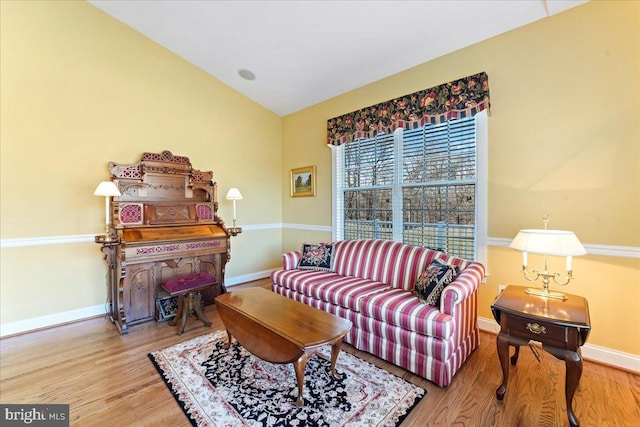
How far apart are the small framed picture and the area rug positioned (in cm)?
267

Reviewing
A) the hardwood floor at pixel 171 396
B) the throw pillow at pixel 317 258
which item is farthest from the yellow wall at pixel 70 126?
the throw pillow at pixel 317 258

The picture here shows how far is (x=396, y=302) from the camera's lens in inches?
92.0

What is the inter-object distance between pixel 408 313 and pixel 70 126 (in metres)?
4.06

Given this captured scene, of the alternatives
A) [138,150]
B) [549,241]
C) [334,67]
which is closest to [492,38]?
[334,67]

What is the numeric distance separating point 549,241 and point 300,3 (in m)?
2.94

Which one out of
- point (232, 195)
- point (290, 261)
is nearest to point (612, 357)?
point (290, 261)

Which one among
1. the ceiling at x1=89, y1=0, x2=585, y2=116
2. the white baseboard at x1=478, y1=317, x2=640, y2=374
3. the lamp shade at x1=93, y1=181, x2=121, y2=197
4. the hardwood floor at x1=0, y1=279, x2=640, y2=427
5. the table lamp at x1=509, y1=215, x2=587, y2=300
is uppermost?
the ceiling at x1=89, y1=0, x2=585, y2=116

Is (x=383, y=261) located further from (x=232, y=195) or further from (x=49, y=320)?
(x=49, y=320)

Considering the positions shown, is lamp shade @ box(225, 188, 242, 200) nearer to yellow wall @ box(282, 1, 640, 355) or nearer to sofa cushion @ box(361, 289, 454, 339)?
sofa cushion @ box(361, 289, 454, 339)

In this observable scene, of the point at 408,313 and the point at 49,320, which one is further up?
the point at 408,313

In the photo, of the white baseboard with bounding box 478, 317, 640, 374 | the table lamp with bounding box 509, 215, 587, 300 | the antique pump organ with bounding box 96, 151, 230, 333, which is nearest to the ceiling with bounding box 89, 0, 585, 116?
the antique pump organ with bounding box 96, 151, 230, 333

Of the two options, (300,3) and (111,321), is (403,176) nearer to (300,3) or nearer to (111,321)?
(300,3)

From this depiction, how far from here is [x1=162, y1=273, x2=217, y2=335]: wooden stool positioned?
2922 millimetres

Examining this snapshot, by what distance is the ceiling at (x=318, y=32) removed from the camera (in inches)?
99.4
